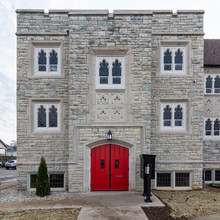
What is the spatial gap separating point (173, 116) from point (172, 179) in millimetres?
3238

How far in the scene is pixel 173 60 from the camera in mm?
9188

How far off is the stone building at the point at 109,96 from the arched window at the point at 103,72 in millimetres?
49

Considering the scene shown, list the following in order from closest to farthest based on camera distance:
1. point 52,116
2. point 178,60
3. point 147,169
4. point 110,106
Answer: point 147,169 → point 110,106 → point 52,116 → point 178,60

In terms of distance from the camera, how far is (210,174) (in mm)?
10328

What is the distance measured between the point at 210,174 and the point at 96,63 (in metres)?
9.17

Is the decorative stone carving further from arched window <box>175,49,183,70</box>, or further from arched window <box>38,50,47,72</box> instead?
arched window <box>175,49,183,70</box>

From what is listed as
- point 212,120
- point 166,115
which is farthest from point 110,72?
point 212,120

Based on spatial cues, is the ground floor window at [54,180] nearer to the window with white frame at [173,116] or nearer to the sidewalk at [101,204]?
the sidewalk at [101,204]

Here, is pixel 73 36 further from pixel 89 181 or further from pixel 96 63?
pixel 89 181

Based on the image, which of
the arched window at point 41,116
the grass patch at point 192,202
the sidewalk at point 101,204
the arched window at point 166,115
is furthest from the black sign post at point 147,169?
the arched window at point 41,116

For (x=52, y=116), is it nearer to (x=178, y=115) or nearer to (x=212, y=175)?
(x=178, y=115)

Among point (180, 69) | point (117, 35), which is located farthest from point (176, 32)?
point (117, 35)

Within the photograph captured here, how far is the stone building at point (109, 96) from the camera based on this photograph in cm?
830

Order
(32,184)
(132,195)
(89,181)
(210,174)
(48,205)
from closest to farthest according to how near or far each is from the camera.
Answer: (48,205), (132,195), (89,181), (32,184), (210,174)
